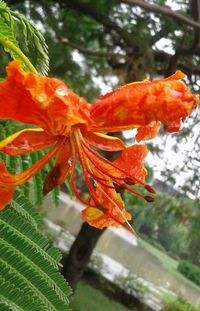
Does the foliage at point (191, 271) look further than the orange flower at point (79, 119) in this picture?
Yes

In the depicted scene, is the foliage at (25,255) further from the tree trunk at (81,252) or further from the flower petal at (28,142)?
the tree trunk at (81,252)

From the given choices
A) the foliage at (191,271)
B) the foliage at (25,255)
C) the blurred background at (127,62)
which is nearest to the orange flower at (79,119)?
the foliage at (25,255)

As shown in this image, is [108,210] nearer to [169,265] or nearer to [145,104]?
[145,104]

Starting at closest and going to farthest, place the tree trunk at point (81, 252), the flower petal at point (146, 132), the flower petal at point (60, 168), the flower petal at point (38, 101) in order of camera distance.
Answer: the flower petal at point (38, 101), the flower petal at point (60, 168), the flower petal at point (146, 132), the tree trunk at point (81, 252)

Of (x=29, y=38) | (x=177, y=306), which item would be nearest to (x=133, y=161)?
(x=29, y=38)

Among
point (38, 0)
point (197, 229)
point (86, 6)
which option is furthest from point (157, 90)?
point (197, 229)

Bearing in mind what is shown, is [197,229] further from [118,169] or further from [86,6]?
[118,169]
